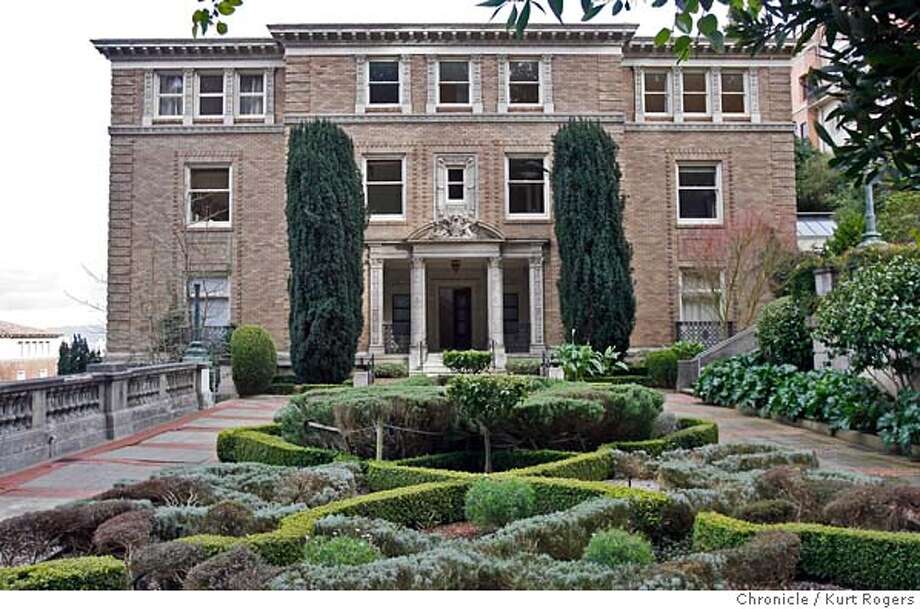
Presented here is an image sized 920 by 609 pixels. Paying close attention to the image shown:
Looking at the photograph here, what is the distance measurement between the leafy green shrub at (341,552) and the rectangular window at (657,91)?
19.6 metres

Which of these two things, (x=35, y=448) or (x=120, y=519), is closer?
(x=120, y=519)

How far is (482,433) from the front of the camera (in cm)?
675

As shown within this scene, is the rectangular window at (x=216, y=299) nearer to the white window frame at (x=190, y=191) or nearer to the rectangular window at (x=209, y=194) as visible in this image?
the white window frame at (x=190, y=191)

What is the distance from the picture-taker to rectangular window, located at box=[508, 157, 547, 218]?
20844 millimetres

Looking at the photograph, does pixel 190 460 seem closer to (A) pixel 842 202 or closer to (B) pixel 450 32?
(B) pixel 450 32

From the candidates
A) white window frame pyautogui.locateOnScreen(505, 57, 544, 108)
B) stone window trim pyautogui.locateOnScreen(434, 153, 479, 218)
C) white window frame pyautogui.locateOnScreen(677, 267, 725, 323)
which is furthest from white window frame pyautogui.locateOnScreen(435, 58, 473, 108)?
white window frame pyautogui.locateOnScreen(677, 267, 725, 323)

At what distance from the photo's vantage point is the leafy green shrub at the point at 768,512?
4.51 meters

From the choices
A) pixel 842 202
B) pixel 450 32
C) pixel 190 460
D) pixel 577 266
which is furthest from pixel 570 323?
pixel 842 202

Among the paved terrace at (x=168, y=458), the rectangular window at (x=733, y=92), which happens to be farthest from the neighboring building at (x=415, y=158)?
the paved terrace at (x=168, y=458)

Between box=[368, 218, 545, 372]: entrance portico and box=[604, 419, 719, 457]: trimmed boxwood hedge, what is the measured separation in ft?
36.4

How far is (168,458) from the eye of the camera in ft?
26.7

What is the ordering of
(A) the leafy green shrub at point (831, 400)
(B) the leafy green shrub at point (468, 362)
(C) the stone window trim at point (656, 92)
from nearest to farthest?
(A) the leafy green shrub at point (831, 400) → (B) the leafy green shrub at point (468, 362) → (C) the stone window trim at point (656, 92)

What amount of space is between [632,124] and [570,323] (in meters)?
6.51

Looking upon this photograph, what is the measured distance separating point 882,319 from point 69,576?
828 centimetres
